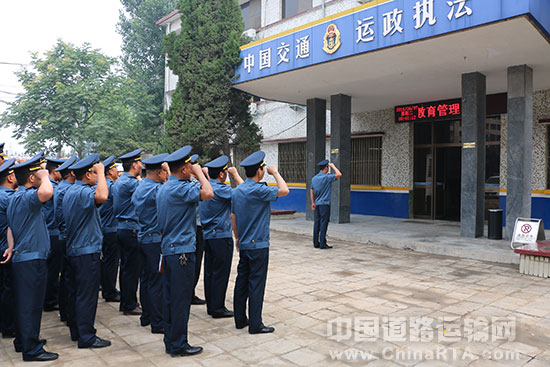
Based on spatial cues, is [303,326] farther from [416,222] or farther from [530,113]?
[416,222]

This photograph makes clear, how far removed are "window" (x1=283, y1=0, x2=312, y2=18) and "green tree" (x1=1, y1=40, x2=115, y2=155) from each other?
9715 millimetres

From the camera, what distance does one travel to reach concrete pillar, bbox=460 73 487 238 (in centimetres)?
834

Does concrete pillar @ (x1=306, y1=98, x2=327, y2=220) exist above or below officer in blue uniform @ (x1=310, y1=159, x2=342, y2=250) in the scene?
above

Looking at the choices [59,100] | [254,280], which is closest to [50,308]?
[254,280]

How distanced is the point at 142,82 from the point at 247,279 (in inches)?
856

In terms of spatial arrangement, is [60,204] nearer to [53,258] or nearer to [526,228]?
[53,258]

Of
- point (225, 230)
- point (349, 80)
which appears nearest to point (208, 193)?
point (225, 230)

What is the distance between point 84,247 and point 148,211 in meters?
0.65

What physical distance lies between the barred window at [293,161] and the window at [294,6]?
4323mm

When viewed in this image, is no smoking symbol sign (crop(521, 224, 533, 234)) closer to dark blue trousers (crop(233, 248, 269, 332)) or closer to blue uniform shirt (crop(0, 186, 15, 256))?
dark blue trousers (crop(233, 248, 269, 332))

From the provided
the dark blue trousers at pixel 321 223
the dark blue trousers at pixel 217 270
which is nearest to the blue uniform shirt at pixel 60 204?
the dark blue trousers at pixel 217 270

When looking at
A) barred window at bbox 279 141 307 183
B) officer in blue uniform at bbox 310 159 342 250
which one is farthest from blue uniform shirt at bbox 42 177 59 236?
barred window at bbox 279 141 307 183

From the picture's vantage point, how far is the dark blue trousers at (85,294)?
3.51 meters

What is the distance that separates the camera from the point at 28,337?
322 cm
